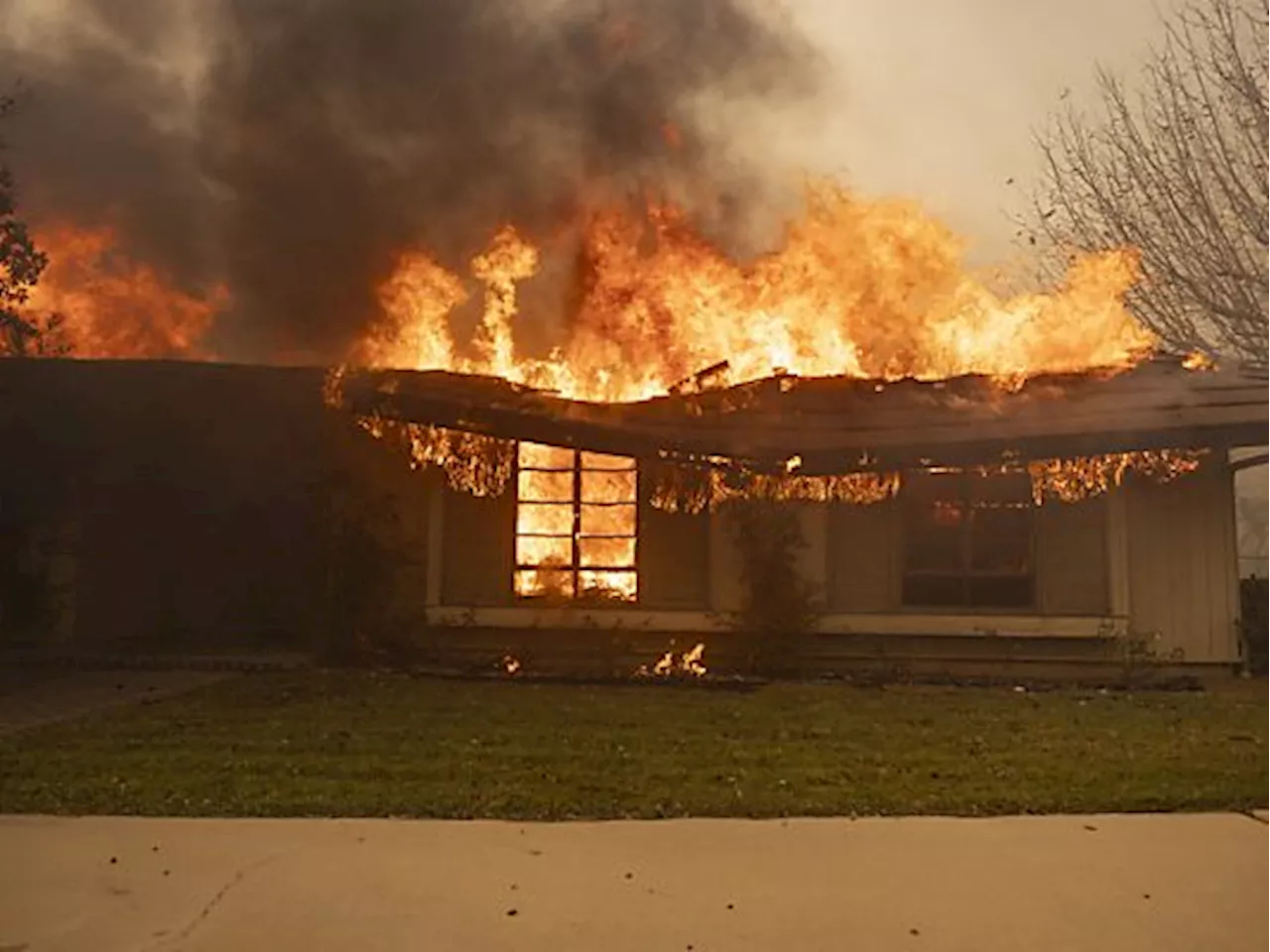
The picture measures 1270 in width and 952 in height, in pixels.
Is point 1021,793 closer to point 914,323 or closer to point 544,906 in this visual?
point 544,906

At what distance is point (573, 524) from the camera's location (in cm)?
1146

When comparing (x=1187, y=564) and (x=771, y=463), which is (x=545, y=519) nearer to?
(x=771, y=463)

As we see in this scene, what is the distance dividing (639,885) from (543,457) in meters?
7.72

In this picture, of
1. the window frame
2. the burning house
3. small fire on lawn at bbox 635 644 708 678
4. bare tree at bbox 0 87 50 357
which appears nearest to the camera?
the burning house

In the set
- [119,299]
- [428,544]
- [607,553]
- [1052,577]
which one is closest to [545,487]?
[607,553]

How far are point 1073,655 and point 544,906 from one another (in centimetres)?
835

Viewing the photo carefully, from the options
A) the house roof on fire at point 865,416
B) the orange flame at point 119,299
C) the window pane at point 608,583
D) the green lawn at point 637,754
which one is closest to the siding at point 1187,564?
the house roof on fire at point 865,416

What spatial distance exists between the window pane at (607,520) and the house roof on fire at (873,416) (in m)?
1.28

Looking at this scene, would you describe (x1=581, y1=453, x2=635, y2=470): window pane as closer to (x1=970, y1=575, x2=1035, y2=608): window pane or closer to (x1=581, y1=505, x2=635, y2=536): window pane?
(x1=581, y1=505, x2=635, y2=536): window pane

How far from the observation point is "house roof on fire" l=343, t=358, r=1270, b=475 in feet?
32.1

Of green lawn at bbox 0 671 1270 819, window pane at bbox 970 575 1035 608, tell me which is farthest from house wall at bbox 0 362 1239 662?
green lawn at bbox 0 671 1270 819

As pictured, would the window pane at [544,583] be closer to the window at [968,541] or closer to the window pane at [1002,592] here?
the window at [968,541]

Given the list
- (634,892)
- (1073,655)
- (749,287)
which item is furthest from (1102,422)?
(634,892)

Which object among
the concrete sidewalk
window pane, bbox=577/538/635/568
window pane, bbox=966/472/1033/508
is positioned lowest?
the concrete sidewalk
